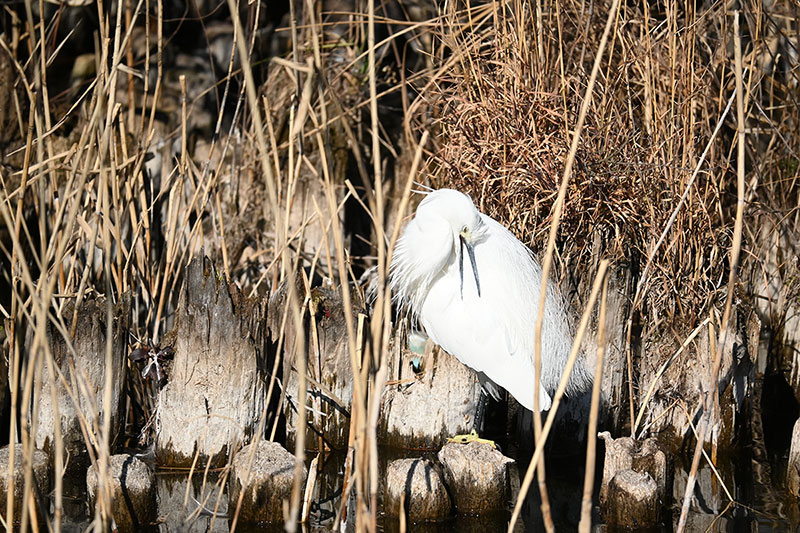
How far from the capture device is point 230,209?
181 inches

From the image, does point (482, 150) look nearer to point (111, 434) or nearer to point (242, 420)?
point (242, 420)

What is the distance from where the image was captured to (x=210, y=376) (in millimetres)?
3127

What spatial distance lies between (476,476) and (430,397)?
0.67 m

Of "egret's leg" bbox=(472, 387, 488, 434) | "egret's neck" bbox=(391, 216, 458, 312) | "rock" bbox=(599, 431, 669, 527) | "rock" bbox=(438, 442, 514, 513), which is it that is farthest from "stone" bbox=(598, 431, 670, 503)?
"egret's neck" bbox=(391, 216, 458, 312)

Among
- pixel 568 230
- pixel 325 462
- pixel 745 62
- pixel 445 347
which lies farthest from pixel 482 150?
pixel 325 462

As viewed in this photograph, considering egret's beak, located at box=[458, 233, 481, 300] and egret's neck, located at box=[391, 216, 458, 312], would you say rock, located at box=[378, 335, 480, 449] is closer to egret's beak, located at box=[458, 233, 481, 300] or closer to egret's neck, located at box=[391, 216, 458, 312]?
egret's neck, located at box=[391, 216, 458, 312]

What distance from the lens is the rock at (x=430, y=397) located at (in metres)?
3.39

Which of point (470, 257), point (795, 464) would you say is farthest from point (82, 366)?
point (795, 464)

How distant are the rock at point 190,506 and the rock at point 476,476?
749 millimetres

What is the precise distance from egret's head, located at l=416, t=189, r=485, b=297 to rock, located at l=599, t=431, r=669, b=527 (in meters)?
0.79

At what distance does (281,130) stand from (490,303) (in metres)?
2.22

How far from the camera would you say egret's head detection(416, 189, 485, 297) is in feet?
9.60

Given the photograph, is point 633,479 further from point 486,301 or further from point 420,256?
point 420,256

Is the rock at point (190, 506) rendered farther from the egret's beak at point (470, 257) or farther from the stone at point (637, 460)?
the stone at point (637, 460)
